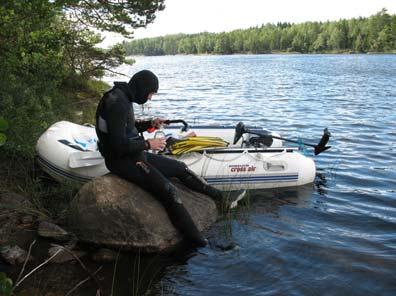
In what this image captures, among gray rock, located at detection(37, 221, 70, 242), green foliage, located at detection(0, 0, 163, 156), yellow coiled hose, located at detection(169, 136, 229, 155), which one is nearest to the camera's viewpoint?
gray rock, located at detection(37, 221, 70, 242)

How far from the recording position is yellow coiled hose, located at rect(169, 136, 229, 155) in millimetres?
7656

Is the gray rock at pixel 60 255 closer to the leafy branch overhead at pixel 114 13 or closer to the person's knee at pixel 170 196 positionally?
the person's knee at pixel 170 196

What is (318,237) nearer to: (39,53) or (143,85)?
(143,85)

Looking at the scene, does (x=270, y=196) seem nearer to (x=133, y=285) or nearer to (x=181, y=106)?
(x=133, y=285)

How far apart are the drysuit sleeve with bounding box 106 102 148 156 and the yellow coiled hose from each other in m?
2.25

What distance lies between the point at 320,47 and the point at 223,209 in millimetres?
109271

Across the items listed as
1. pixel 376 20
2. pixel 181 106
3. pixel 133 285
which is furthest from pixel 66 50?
pixel 376 20

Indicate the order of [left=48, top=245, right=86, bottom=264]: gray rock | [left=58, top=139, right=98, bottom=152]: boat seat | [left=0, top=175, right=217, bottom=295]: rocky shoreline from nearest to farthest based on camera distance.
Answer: [left=48, top=245, right=86, bottom=264]: gray rock < [left=0, top=175, right=217, bottom=295]: rocky shoreline < [left=58, top=139, right=98, bottom=152]: boat seat

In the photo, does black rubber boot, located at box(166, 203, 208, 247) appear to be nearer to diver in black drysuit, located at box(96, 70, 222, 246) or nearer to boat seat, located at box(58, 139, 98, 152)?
diver in black drysuit, located at box(96, 70, 222, 246)

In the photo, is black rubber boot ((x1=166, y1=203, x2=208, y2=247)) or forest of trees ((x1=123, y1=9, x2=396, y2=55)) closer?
black rubber boot ((x1=166, y1=203, x2=208, y2=247))

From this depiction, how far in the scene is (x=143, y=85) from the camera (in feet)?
18.0

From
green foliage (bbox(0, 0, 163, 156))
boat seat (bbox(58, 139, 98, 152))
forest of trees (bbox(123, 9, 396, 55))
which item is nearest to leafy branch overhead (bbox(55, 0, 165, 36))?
green foliage (bbox(0, 0, 163, 156))

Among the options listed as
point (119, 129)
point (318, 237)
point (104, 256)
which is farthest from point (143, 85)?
point (318, 237)

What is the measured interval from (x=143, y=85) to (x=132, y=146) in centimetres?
74
